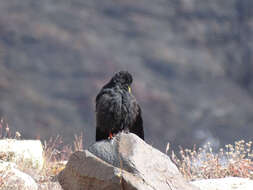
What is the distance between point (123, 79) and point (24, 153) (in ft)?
9.47

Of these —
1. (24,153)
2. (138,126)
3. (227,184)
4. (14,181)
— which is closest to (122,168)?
(138,126)

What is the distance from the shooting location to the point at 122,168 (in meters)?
4.67

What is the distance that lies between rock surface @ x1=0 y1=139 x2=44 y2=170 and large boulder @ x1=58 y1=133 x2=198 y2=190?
2.21 meters

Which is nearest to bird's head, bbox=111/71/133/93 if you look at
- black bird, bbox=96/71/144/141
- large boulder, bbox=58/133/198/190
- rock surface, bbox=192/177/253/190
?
black bird, bbox=96/71/144/141

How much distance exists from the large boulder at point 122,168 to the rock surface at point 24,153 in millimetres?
2212

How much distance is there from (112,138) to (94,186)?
0.64 meters

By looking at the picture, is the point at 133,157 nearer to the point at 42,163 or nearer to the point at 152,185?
the point at 152,185

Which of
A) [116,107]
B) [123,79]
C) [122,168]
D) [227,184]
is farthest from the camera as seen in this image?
[227,184]

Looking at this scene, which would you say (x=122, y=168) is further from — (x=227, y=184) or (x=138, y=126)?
(x=227, y=184)

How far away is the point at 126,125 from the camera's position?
553 cm

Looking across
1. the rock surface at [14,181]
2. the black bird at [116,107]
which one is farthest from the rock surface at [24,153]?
the black bird at [116,107]

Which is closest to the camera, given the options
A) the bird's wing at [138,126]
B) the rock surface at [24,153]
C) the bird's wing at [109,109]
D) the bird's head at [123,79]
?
the bird's wing at [109,109]

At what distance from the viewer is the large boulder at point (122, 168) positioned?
4598 millimetres

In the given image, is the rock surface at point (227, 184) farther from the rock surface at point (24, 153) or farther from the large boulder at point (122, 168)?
the rock surface at point (24, 153)
